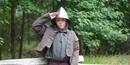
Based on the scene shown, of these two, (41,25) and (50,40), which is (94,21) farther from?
(50,40)

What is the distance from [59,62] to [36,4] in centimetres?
393

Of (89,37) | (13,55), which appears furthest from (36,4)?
(13,55)

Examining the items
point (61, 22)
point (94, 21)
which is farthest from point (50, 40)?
point (94, 21)

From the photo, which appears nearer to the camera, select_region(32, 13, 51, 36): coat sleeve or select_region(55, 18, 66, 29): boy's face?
select_region(55, 18, 66, 29): boy's face

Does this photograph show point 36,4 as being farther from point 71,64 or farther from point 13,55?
point 71,64

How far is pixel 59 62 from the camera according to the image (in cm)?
536

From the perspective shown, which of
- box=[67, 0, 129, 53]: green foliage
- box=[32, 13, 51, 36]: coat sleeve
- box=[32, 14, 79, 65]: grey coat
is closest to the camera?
box=[32, 14, 79, 65]: grey coat

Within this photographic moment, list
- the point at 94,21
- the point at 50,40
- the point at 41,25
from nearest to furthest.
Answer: the point at 50,40 → the point at 41,25 → the point at 94,21

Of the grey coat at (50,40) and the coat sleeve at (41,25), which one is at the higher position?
the coat sleeve at (41,25)

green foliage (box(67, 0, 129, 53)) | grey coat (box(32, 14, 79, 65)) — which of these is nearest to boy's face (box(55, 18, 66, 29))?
grey coat (box(32, 14, 79, 65))

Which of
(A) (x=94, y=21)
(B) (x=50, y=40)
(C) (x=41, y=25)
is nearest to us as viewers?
(B) (x=50, y=40)

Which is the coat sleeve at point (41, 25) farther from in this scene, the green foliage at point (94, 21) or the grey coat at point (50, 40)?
the green foliage at point (94, 21)

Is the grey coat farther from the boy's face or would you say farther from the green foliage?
the green foliage

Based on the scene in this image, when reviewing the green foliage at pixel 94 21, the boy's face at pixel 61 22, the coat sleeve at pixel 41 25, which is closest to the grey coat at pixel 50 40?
the coat sleeve at pixel 41 25
